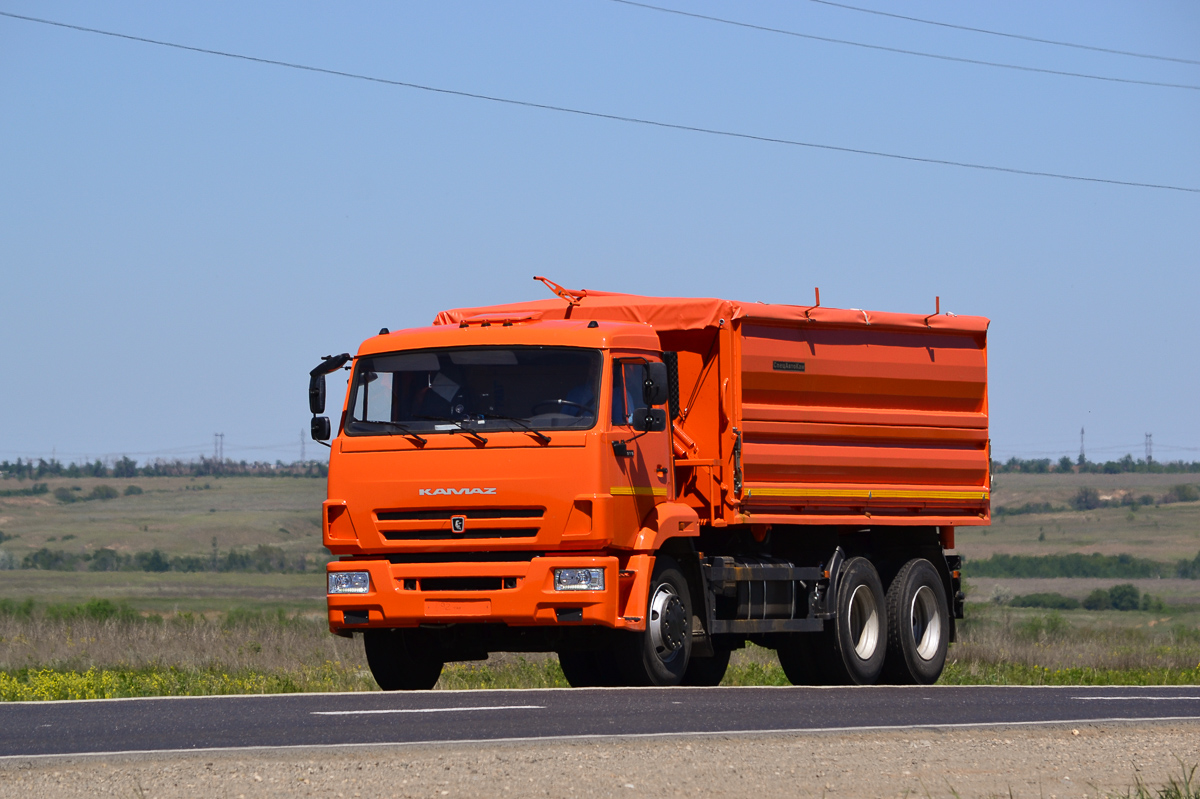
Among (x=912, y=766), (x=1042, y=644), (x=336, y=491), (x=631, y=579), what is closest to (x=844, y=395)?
(x=631, y=579)

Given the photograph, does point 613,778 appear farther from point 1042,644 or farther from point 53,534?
point 53,534

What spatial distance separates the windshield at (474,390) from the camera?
14.4 m

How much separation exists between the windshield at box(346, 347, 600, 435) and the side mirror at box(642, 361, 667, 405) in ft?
1.36

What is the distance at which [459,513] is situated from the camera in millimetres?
14281

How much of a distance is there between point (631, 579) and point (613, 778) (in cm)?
519

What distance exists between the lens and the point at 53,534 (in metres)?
139

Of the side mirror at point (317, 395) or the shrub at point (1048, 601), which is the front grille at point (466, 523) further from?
the shrub at point (1048, 601)

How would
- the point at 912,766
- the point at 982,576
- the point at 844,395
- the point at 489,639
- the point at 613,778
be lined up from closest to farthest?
1. the point at 613,778
2. the point at 912,766
3. the point at 489,639
4. the point at 844,395
5. the point at 982,576

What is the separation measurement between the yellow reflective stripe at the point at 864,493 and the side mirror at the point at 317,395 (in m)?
4.01

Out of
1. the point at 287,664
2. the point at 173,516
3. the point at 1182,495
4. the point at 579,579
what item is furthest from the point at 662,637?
the point at 1182,495

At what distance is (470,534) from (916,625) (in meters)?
6.61

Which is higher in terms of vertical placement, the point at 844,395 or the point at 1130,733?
the point at 844,395

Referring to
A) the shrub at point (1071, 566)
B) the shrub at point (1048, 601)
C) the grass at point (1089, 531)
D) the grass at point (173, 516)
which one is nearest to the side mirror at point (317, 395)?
the shrub at point (1048, 601)

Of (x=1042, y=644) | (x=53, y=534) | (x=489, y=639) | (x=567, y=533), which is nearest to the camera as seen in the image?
(x=567, y=533)
